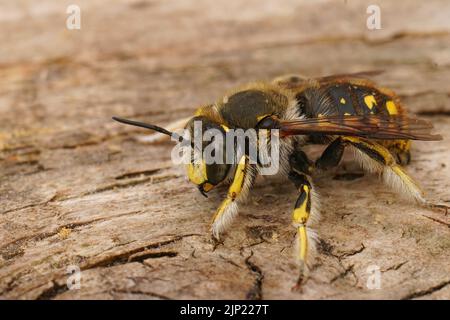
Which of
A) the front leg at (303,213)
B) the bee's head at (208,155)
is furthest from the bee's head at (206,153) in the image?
the front leg at (303,213)

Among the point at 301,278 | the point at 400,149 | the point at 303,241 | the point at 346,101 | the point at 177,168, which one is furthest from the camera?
the point at 177,168

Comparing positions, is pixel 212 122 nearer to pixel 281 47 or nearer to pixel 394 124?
pixel 394 124

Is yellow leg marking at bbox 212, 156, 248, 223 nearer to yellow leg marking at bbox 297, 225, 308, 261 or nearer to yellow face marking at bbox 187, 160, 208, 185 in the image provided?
yellow face marking at bbox 187, 160, 208, 185

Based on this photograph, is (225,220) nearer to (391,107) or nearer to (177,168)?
(177,168)

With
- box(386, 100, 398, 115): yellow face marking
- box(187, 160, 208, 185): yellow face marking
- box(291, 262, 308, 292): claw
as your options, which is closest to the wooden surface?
box(291, 262, 308, 292): claw

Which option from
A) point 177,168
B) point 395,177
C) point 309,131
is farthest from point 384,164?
point 177,168
